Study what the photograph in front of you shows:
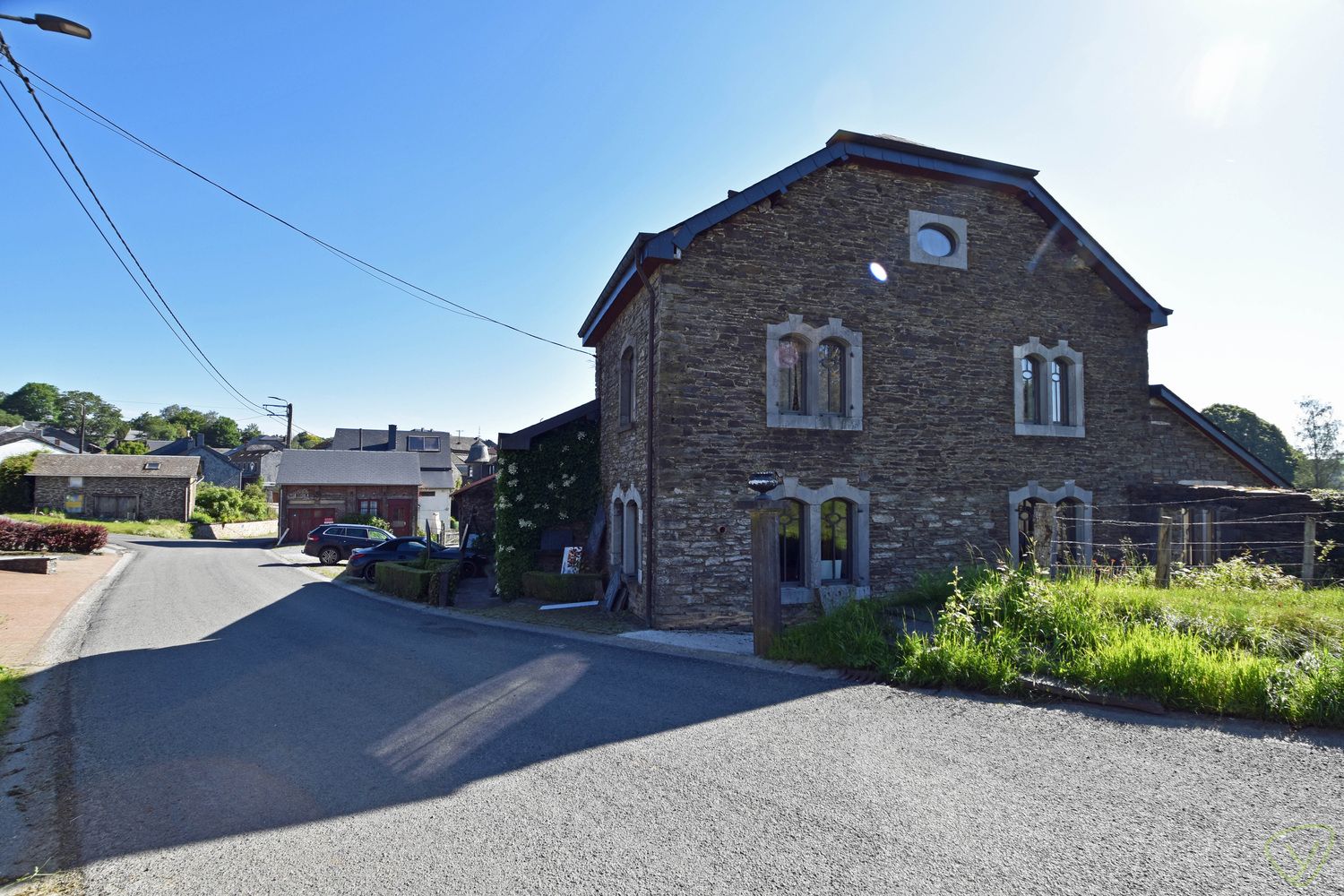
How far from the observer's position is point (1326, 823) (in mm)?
3820

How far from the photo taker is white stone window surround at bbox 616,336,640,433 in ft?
41.7

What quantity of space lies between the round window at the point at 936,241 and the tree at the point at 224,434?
4595 inches

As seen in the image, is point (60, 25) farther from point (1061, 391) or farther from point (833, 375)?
point (1061, 391)


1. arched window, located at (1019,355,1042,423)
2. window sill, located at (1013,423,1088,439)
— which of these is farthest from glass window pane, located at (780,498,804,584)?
arched window, located at (1019,355,1042,423)

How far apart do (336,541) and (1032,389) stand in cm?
2333

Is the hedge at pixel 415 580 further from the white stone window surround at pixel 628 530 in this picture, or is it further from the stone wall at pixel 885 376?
the stone wall at pixel 885 376

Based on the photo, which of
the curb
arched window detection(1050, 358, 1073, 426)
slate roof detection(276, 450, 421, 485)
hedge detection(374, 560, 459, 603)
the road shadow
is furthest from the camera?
slate roof detection(276, 450, 421, 485)

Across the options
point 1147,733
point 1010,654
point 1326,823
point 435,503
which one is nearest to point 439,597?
point 1010,654

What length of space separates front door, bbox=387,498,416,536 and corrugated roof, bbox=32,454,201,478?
1962cm

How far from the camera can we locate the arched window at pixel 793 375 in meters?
11.7

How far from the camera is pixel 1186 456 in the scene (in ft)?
47.3

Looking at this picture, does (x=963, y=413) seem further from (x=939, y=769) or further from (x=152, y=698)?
(x=152, y=698)

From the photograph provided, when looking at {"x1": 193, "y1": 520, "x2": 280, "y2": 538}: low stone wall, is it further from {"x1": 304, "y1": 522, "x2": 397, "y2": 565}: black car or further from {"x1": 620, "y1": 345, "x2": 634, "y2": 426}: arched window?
{"x1": 620, "y1": 345, "x2": 634, "y2": 426}: arched window

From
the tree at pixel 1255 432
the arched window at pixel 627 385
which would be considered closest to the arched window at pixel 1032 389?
the arched window at pixel 627 385
